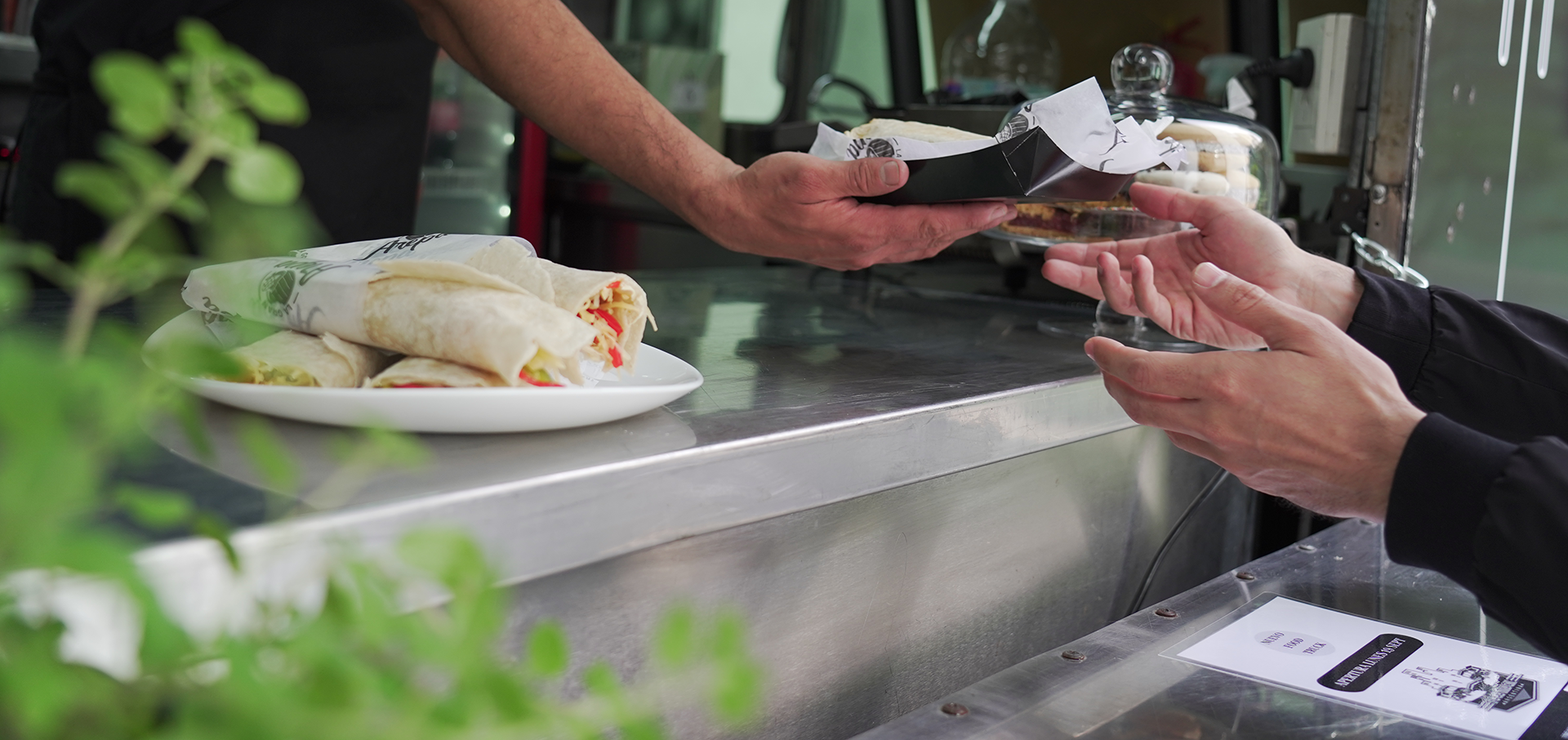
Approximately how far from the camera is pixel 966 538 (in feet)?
3.41

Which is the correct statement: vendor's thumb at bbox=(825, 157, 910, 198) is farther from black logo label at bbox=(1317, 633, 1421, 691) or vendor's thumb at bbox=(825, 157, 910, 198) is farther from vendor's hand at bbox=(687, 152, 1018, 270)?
black logo label at bbox=(1317, 633, 1421, 691)

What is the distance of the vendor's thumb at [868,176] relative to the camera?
105 centimetres

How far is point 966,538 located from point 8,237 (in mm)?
866

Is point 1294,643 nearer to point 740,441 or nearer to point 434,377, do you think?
point 740,441

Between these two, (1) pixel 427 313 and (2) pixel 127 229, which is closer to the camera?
(2) pixel 127 229

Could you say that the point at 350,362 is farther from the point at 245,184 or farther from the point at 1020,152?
the point at 1020,152

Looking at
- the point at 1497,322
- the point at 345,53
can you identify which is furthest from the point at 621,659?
the point at 345,53

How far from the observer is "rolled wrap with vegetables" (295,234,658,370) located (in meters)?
0.75

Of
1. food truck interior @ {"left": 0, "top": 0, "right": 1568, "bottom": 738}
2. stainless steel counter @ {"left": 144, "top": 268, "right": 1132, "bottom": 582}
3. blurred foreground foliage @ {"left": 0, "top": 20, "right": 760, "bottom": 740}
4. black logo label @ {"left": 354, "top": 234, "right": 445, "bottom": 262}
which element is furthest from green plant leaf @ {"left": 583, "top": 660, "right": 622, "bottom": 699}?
black logo label @ {"left": 354, "top": 234, "right": 445, "bottom": 262}

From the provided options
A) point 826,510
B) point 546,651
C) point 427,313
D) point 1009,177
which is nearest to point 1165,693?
point 826,510

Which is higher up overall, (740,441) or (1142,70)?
(1142,70)

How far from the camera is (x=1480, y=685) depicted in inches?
33.2

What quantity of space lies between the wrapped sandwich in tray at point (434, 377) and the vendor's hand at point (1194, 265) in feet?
→ 2.32

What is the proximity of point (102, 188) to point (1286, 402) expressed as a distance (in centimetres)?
78
